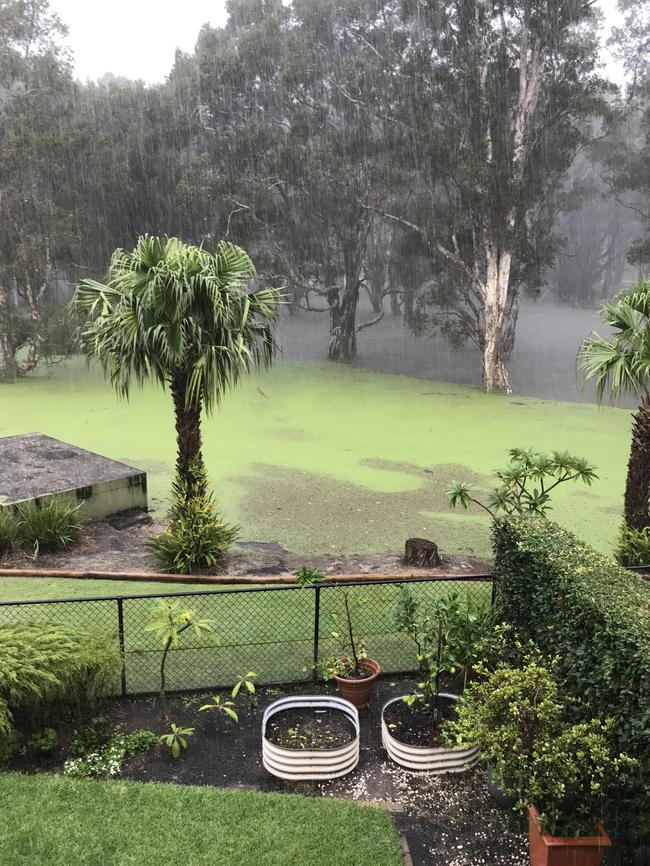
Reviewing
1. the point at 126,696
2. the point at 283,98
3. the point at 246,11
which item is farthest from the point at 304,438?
the point at 246,11

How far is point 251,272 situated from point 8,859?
5.72 metres

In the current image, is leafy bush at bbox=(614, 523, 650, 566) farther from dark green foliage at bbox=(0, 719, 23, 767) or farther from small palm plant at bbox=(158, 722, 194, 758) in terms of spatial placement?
dark green foliage at bbox=(0, 719, 23, 767)

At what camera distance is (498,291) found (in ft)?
69.4

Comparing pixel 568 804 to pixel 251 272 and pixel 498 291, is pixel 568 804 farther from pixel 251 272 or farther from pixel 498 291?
pixel 498 291

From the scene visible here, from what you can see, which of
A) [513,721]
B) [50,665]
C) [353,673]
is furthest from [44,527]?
[513,721]

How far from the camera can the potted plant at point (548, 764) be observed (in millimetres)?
3656

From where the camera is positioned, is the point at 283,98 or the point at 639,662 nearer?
the point at 639,662

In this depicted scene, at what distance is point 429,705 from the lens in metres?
5.09

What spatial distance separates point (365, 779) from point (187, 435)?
4352 millimetres

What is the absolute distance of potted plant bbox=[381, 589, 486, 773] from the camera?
460 centimetres

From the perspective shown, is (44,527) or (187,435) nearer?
(187,435)

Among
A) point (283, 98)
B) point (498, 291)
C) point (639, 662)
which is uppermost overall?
point (283, 98)

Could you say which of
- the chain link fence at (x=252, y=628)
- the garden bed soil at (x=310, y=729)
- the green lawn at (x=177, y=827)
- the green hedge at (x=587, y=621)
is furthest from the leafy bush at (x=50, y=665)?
the green hedge at (x=587, y=621)

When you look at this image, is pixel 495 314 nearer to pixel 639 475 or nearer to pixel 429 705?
pixel 639 475
